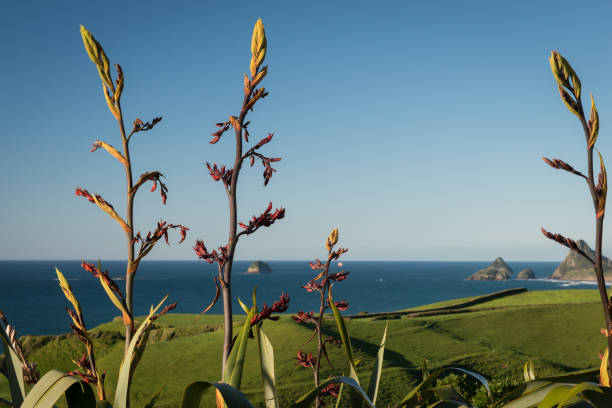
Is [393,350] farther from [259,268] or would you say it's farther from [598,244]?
[259,268]

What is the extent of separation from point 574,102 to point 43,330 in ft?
236

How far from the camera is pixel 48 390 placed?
41.6 inches

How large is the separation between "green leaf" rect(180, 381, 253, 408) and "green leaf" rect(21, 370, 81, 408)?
0.90ft

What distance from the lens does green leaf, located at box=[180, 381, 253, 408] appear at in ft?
3.17

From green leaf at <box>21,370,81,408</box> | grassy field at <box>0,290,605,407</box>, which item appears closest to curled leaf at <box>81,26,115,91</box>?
green leaf at <box>21,370,81,408</box>

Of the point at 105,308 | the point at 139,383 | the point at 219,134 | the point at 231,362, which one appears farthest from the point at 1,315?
the point at 105,308

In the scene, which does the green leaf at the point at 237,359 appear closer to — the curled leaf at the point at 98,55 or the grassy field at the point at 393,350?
the curled leaf at the point at 98,55

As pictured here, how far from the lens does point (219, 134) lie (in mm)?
1812

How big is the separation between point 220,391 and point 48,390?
0.46m

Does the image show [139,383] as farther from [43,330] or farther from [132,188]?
[43,330]

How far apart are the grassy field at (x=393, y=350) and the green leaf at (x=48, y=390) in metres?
9.42

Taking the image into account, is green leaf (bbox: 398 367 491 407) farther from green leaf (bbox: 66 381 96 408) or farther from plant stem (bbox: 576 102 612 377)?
green leaf (bbox: 66 381 96 408)

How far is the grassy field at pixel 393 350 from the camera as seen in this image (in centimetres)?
1236

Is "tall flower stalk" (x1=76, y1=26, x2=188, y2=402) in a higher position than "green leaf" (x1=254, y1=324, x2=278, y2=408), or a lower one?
higher
